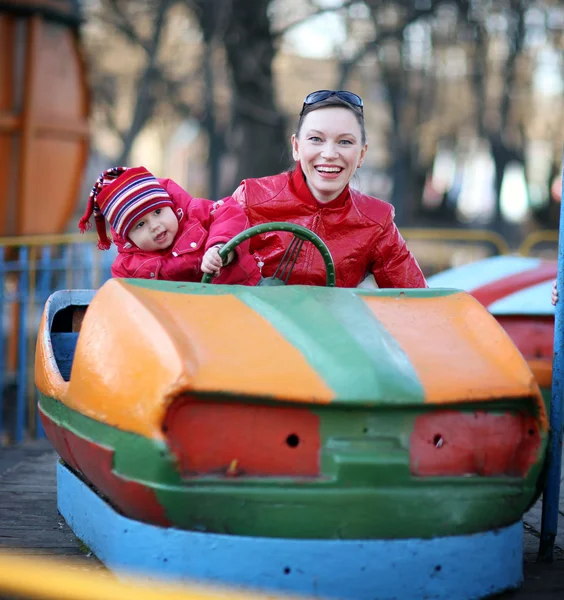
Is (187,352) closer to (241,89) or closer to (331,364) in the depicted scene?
(331,364)

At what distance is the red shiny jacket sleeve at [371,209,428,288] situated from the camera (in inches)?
131

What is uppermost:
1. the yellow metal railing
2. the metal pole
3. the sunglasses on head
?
the sunglasses on head

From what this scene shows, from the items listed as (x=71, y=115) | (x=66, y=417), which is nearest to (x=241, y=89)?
(x=71, y=115)

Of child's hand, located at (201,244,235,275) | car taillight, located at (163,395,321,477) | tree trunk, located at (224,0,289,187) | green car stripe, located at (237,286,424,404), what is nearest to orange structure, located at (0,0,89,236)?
tree trunk, located at (224,0,289,187)

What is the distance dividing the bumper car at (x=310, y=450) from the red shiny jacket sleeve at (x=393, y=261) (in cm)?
85

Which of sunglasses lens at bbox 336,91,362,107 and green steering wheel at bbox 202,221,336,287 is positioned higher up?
sunglasses lens at bbox 336,91,362,107

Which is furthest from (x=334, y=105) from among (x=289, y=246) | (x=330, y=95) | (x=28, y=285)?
(x=28, y=285)

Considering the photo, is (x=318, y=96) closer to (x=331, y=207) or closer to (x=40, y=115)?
(x=331, y=207)

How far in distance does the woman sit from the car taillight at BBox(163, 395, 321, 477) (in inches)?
39.0

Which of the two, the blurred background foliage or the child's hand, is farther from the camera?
the blurred background foliage

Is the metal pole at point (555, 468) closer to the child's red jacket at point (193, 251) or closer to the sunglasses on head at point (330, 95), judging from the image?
the sunglasses on head at point (330, 95)

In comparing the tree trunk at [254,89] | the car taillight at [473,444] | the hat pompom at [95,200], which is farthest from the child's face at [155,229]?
the tree trunk at [254,89]

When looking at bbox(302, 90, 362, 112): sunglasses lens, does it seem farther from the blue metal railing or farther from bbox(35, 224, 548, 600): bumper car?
the blue metal railing

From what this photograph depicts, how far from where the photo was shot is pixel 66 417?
8.95 ft
